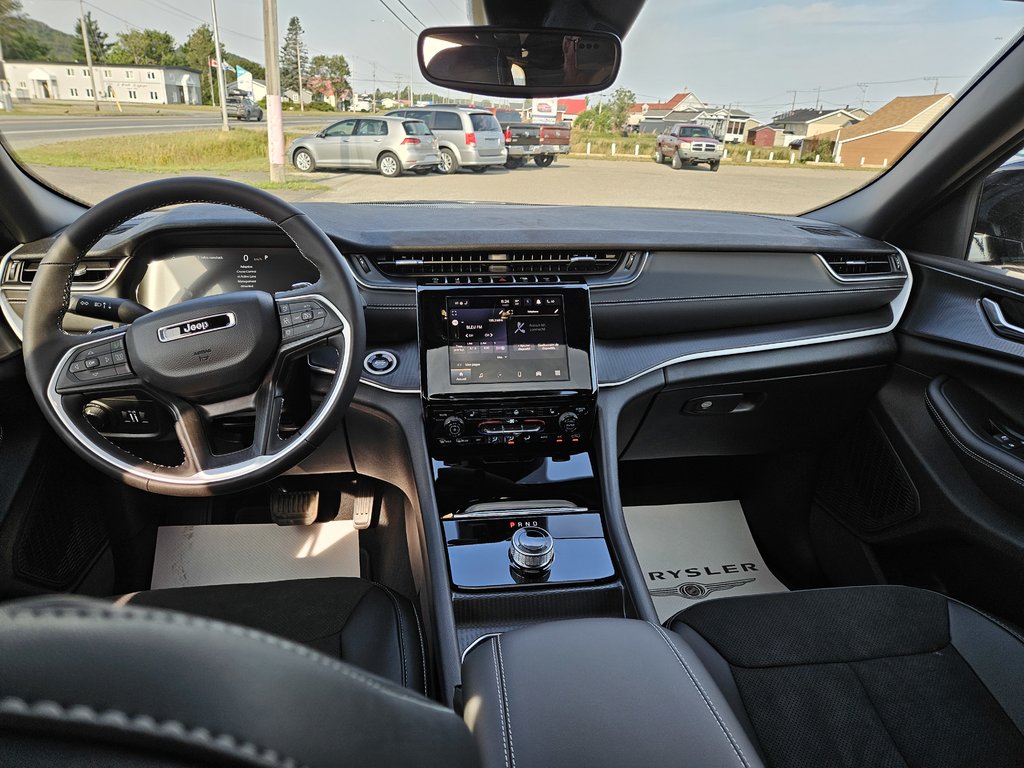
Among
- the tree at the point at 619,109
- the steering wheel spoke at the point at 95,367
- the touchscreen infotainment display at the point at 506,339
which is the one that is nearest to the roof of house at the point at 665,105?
the tree at the point at 619,109

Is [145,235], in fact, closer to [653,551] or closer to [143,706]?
[143,706]

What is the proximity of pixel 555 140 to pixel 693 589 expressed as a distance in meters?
1.89

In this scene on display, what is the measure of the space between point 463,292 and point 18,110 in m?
1.53

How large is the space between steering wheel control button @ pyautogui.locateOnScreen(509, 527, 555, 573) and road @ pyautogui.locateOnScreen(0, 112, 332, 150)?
1.95 m

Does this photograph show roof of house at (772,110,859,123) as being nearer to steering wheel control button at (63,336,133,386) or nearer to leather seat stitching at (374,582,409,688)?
leather seat stitching at (374,582,409,688)

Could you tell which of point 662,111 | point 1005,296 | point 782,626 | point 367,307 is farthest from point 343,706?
point 662,111

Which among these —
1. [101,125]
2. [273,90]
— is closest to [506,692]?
[101,125]

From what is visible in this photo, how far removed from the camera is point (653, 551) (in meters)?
2.88

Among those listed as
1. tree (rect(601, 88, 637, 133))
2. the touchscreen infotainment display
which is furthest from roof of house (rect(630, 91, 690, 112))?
the touchscreen infotainment display

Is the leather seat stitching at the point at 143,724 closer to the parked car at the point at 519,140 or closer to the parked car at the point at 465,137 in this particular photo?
the parked car at the point at 519,140

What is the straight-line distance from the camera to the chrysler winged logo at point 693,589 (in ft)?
8.84

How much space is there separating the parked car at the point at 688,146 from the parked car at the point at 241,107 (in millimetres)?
1709

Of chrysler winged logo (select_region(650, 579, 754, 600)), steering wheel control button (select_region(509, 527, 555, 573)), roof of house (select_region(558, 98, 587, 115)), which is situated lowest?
chrysler winged logo (select_region(650, 579, 754, 600))

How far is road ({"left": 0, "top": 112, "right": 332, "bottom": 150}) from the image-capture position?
2109 mm
